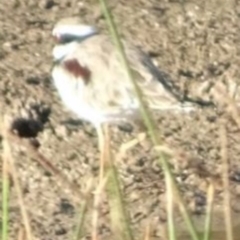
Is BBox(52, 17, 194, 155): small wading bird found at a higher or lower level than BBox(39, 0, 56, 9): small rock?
higher

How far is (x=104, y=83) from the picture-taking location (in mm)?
6652

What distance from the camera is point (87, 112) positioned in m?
6.77

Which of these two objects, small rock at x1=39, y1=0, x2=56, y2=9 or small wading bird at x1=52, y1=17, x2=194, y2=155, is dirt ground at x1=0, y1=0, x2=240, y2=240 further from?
small wading bird at x1=52, y1=17, x2=194, y2=155

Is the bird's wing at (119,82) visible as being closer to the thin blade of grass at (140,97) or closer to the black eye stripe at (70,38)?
the black eye stripe at (70,38)

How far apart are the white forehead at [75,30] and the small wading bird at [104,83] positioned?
111mm

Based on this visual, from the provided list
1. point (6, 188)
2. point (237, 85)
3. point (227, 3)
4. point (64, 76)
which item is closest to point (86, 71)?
point (64, 76)

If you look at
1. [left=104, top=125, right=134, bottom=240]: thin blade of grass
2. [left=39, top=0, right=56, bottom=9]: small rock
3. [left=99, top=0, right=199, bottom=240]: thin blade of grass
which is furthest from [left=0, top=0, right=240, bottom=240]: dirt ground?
[left=99, top=0, right=199, bottom=240]: thin blade of grass

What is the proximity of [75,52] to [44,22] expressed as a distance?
112cm

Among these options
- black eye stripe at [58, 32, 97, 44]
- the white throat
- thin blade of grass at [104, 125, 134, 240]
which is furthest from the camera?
black eye stripe at [58, 32, 97, 44]

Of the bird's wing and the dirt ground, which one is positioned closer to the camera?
the bird's wing

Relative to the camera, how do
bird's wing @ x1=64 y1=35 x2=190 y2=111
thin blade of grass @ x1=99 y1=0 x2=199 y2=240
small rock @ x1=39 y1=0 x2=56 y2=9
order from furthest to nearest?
small rock @ x1=39 y1=0 x2=56 y2=9 → bird's wing @ x1=64 y1=35 x2=190 y2=111 → thin blade of grass @ x1=99 y1=0 x2=199 y2=240

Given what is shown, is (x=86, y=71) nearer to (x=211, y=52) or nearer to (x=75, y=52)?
(x=75, y=52)

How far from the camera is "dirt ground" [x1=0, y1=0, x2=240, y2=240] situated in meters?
6.76

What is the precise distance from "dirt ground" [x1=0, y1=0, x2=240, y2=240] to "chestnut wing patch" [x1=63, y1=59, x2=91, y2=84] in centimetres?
47
